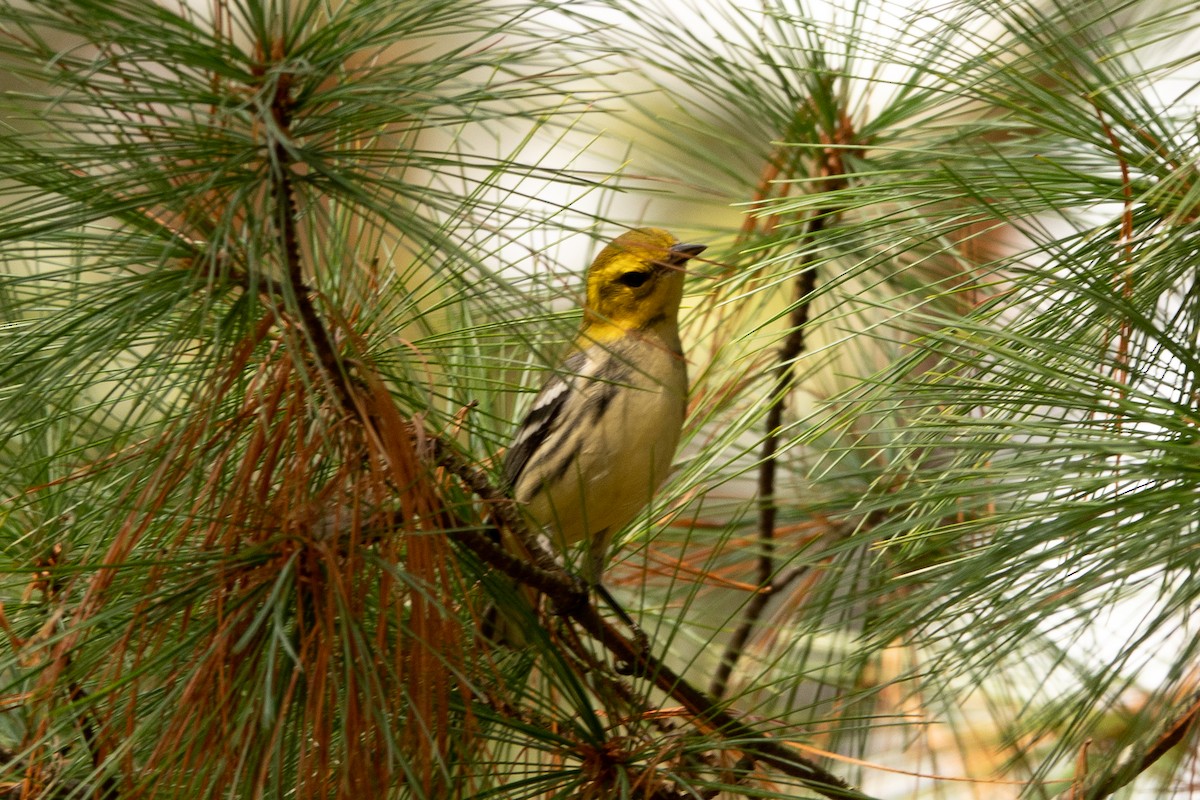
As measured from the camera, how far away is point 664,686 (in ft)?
4.47

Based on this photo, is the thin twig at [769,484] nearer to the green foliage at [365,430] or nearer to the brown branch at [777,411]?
the brown branch at [777,411]

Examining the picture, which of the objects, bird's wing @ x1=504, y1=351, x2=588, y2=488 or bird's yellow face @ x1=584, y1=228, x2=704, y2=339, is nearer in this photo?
bird's wing @ x1=504, y1=351, x2=588, y2=488

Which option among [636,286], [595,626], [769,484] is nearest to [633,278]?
[636,286]

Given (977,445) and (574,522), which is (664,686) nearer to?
(977,445)

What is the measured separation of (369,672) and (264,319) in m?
0.33

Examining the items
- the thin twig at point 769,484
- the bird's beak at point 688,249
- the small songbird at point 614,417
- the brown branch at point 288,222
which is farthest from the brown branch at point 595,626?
the bird's beak at point 688,249

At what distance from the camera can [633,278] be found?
6.71ft

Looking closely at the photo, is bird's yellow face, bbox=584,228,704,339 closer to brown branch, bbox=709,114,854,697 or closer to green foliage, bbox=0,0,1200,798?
brown branch, bbox=709,114,854,697

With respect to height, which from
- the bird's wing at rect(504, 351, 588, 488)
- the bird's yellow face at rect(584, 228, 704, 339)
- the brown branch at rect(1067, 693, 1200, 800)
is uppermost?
the bird's yellow face at rect(584, 228, 704, 339)

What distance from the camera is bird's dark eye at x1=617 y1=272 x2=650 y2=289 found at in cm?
203

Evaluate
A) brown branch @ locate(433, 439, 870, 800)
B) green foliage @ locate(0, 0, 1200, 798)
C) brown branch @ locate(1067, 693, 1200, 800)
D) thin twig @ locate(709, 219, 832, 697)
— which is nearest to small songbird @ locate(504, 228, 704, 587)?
thin twig @ locate(709, 219, 832, 697)

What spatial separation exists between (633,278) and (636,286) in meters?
0.01

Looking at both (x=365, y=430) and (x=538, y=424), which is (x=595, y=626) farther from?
(x=538, y=424)

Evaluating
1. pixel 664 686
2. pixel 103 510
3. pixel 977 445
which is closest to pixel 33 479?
pixel 103 510
